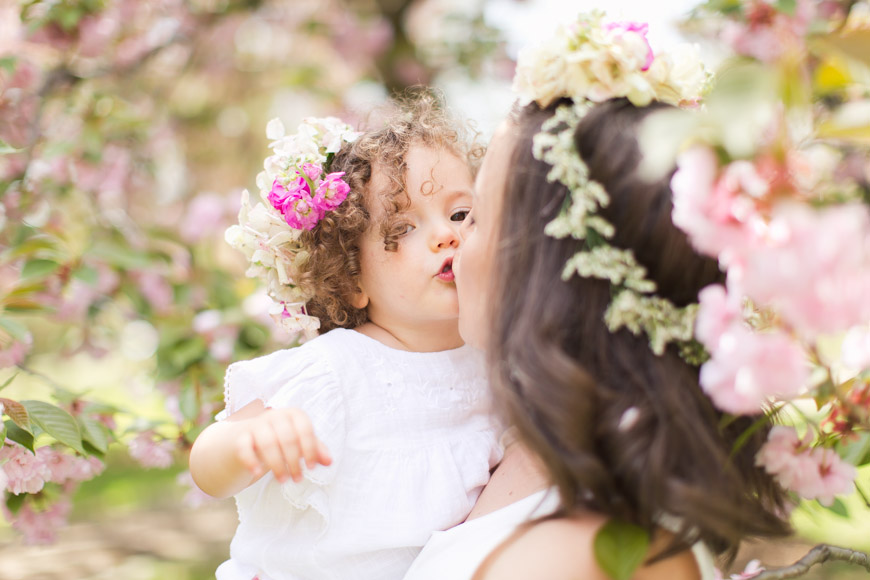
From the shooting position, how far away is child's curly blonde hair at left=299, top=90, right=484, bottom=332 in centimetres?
180

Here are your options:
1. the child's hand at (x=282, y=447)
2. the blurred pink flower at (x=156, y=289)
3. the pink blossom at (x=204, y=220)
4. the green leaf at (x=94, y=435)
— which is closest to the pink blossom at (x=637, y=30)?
the child's hand at (x=282, y=447)

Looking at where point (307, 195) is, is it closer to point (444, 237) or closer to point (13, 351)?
point (444, 237)

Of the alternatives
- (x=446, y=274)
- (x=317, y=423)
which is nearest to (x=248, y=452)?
(x=317, y=423)

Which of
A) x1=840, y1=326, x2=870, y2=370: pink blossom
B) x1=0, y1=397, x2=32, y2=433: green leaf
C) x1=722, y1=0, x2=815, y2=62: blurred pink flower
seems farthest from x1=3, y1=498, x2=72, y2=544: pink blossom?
x1=722, y1=0, x2=815, y2=62: blurred pink flower

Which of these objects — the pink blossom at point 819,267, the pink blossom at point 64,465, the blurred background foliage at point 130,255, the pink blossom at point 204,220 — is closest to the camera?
the pink blossom at point 819,267

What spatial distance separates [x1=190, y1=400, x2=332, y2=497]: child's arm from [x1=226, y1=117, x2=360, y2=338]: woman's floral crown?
1.60ft

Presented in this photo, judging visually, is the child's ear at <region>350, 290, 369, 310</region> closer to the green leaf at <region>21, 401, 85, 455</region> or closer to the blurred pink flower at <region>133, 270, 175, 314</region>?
the green leaf at <region>21, 401, 85, 455</region>

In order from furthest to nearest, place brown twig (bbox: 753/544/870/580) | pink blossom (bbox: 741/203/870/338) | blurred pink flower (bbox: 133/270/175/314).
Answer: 1. blurred pink flower (bbox: 133/270/175/314)
2. brown twig (bbox: 753/544/870/580)
3. pink blossom (bbox: 741/203/870/338)

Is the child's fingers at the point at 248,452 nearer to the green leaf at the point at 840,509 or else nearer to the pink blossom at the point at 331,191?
the pink blossom at the point at 331,191

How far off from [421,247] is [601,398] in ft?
2.34

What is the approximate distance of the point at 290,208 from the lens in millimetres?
1804

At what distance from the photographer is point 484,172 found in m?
1.42

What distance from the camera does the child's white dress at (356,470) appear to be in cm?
157

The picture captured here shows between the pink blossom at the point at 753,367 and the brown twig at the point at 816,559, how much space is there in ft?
2.37
